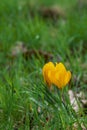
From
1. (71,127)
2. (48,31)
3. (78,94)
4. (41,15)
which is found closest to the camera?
(71,127)

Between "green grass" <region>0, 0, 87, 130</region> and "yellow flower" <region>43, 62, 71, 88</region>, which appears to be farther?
"green grass" <region>0, 0, 87, 130</region>

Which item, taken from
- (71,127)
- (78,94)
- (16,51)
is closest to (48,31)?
(16,51)

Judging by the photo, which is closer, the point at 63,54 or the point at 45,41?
the point at 63,54

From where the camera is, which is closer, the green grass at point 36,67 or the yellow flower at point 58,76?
the yellow flower at point 58,76

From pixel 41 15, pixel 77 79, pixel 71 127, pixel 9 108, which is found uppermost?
pixel 41 15

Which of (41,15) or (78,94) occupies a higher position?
(41,15)

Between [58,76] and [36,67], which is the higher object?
[36,67]

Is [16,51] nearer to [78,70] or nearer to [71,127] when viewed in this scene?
[78,70]

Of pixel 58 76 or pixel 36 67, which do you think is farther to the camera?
pixel 36 67
